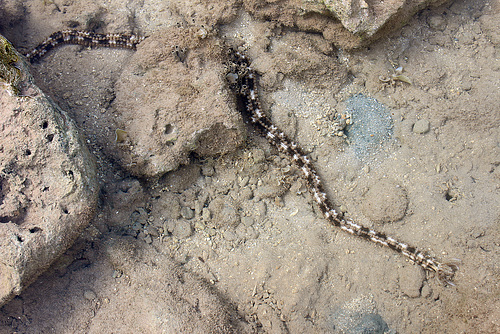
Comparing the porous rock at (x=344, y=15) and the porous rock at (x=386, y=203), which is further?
the porous rock at (x=386, y=203)

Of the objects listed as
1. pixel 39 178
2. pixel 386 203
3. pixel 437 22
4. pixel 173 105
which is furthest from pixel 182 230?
pixel 437 22

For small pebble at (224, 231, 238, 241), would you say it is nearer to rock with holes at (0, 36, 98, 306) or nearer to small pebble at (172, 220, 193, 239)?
small pebble at (172, 220, 193, 239)

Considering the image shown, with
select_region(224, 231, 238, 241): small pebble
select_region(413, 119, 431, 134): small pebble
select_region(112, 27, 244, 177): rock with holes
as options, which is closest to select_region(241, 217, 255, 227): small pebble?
select_region(224, 231, 238, 241): small pebble

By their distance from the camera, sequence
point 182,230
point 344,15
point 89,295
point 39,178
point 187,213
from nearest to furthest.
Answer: point 39,178, point 89,295, point 344,15, point 182,230, point 187,213

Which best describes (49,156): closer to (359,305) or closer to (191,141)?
(191,141)

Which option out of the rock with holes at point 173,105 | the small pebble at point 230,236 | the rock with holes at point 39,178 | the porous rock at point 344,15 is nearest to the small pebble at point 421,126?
the porous rock at point 344,15

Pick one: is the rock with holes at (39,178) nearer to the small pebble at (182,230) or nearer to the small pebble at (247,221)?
the small pebble at (182,230)

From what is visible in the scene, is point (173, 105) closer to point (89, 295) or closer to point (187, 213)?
point (187, 213)
